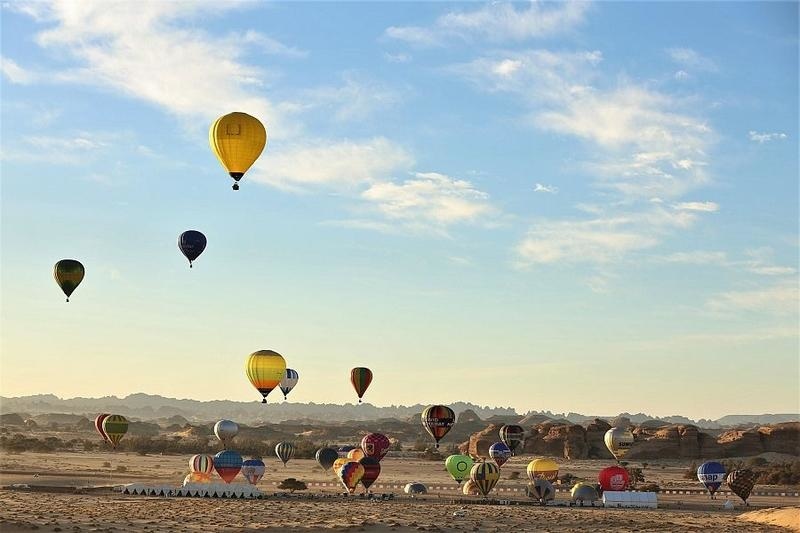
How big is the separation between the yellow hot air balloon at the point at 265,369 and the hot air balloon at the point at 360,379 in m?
10.1

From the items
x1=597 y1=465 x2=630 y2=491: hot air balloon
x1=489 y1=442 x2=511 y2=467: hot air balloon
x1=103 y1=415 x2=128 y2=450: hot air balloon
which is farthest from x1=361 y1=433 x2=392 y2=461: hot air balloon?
x1=103 y1=415 x2=128 y2=450: hot air balloon

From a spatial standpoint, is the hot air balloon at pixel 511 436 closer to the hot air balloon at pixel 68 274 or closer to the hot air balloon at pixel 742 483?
the hot air balloon at pixel 742 483

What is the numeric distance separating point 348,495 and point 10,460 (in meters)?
46.2

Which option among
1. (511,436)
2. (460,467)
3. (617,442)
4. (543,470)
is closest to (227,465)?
(460,467)

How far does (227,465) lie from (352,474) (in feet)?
24.2

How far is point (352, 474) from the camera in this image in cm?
6203

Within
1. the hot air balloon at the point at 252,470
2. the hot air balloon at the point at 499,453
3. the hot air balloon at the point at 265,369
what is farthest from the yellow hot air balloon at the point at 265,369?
the hot air balloon at the point at 499,453

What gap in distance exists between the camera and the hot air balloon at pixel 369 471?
204 feet

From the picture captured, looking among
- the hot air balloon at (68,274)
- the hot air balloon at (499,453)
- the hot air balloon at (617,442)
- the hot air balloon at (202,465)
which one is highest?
the hot air balloon at (68,274)

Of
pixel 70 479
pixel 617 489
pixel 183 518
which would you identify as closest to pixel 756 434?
pixel 617 489

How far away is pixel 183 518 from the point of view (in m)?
46.7

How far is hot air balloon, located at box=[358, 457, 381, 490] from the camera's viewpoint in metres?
62.2

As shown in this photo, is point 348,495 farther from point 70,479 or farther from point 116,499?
point 70,479

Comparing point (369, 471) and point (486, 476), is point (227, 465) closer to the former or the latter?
point (369, 471)
